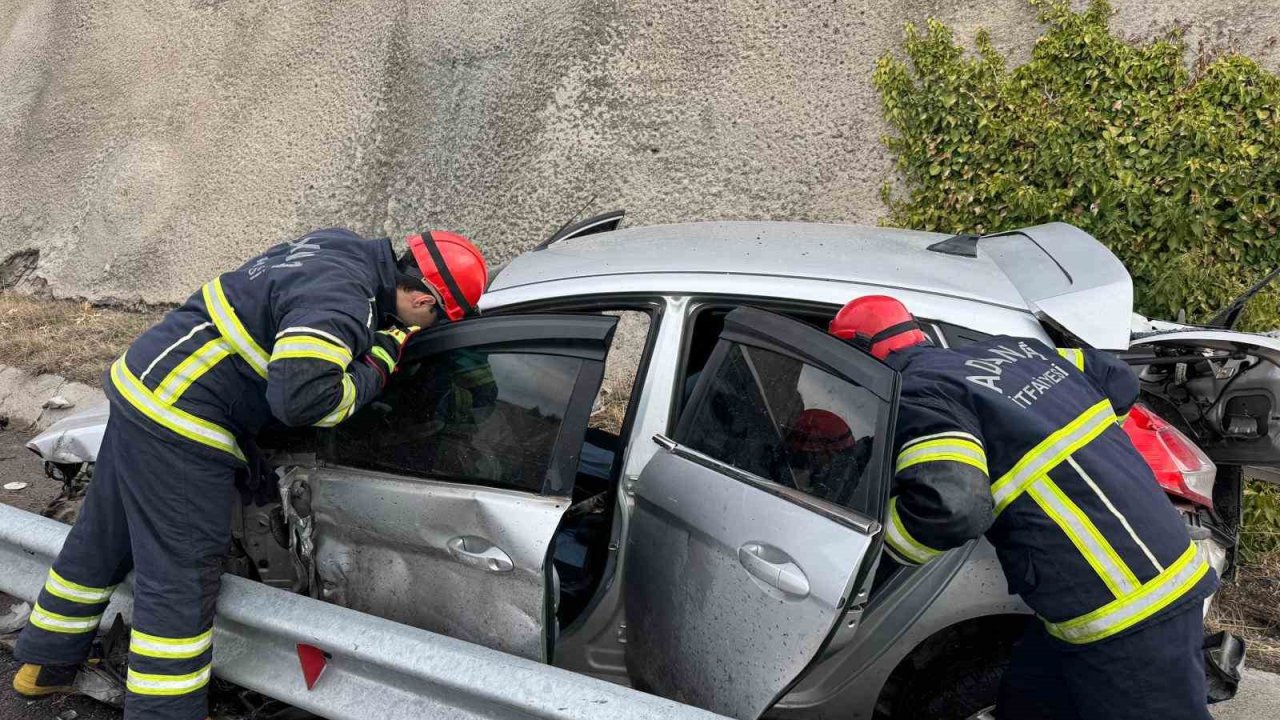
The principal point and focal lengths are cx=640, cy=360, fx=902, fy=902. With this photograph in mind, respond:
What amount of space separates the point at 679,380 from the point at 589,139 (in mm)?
4459

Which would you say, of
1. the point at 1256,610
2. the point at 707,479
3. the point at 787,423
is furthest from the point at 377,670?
the point at 1256,610

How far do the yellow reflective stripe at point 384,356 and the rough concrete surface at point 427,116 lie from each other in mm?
3793

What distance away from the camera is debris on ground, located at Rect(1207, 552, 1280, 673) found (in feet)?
9.79

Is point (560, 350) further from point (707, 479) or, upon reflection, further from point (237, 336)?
point (237, 336)

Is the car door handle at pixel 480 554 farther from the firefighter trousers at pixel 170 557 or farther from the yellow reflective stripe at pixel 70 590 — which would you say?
the yellow reflective stripe at pixel 70 590

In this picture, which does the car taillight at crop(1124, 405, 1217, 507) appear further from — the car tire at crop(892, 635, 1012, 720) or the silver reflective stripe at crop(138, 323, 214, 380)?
the silver reflective stripe at crop(138, 323, 214, 380)

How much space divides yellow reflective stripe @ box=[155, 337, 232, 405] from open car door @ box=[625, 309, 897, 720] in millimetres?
1234

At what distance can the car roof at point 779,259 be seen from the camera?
2479 millimetres

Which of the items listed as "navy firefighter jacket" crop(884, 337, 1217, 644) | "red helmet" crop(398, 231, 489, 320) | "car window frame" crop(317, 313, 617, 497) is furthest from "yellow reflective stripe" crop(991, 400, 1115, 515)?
"red helmet" crop(398, 231, 489, 320)

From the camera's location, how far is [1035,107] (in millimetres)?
5000

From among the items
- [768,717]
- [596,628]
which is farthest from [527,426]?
[768,717]

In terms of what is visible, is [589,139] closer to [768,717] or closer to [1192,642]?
[768,717]

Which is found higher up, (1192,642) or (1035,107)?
(1035,107)

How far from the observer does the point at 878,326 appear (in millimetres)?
2201
